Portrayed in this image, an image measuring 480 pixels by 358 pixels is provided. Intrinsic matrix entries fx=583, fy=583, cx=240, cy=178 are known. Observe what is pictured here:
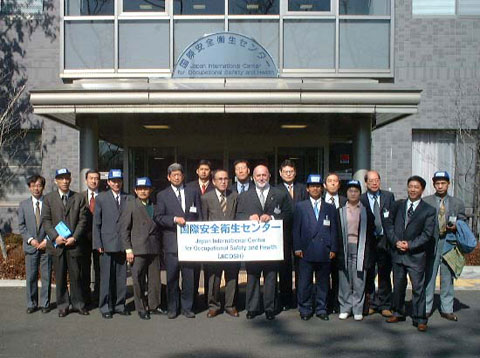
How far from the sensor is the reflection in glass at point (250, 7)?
12.8m

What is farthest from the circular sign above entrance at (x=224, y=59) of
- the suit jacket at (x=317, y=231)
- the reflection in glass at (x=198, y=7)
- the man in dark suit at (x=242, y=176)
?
the suit jacket at (x=317, y=231)

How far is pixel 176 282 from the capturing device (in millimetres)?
7680

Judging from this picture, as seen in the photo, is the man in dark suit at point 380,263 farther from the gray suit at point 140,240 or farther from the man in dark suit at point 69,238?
the man in dark suit at point 69,238

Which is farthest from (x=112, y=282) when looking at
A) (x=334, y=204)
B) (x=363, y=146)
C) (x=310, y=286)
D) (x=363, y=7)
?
(x=363, y=7)

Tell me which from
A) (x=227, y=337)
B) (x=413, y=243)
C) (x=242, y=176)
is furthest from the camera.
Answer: (x=242, y=176)

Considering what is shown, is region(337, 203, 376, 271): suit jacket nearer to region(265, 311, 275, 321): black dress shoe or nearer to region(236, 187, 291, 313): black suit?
region(236, 187, 291, 313): black suit

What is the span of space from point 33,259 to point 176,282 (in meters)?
2.00

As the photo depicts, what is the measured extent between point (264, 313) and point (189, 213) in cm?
170

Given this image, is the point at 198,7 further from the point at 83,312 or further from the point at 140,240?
the point at 83,312

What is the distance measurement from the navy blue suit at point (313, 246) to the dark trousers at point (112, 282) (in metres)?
2.31

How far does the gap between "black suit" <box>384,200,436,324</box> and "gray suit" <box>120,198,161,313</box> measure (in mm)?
3011

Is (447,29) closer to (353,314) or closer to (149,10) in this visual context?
(149,10)

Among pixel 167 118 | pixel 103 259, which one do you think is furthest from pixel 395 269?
pixel 167 118

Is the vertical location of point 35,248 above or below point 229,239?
below
